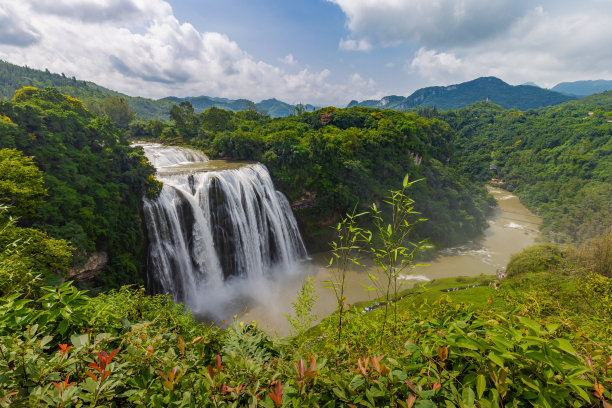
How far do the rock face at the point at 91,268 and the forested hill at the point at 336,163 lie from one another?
14357 millimetres

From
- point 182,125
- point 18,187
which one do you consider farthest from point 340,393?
point 182,125

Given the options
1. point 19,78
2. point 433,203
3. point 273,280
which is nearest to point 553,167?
point 433,203

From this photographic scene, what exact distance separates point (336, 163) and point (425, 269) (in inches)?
532

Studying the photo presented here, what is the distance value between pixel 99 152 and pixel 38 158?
9.67ft

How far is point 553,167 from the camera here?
5472cm

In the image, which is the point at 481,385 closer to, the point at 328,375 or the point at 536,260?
the point at 328,375

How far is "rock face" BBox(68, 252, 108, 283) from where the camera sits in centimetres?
1173

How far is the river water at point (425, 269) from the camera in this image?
15875 mm

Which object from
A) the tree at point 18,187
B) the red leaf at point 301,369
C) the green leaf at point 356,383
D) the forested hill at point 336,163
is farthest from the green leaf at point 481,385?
the forested hill at point 336,163

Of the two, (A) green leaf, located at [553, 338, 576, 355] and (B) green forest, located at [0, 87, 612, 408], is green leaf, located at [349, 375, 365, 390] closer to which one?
(B) green forest, located at [0, 87, 612, 408]

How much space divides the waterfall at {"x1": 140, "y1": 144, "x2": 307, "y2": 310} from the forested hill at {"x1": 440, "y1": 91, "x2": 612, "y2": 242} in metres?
30.2

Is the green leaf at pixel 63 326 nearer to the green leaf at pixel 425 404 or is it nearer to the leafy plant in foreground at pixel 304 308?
the leafy plant in foreground at pixel 304 308

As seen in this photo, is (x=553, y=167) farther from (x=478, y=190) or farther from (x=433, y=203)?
(x=433, y=203)

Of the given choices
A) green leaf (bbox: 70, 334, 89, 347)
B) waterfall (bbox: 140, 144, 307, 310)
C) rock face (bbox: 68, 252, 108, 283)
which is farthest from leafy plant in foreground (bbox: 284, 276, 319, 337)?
waterfall (bbox: 140, 144, 307, 310)
